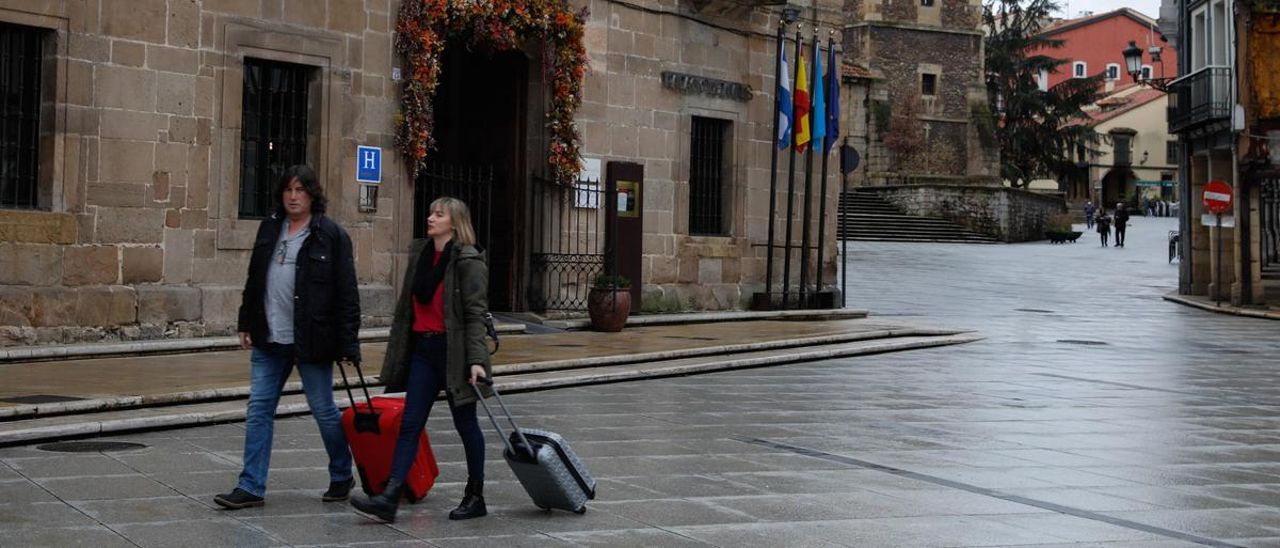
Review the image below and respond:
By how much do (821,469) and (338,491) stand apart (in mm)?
3074

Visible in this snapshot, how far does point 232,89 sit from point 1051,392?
904 cm

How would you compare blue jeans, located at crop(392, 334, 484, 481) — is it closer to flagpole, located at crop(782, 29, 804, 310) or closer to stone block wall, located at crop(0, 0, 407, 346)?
stone block wall, located at crop(0, 0, 407, 346)

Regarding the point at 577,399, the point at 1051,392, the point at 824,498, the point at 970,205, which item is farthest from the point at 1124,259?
the point at 824,498

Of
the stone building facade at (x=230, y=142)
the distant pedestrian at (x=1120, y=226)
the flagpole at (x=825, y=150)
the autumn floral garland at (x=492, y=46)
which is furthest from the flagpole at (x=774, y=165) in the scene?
the distant pedestrian at (x=1120, y=226)

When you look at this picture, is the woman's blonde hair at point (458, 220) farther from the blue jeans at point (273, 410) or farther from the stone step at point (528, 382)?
the stone step at point (528, 382)

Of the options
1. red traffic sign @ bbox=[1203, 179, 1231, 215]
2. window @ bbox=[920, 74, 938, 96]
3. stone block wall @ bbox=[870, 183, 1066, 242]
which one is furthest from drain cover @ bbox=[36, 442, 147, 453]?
window @ bbox=[920, 74, 938, 96]

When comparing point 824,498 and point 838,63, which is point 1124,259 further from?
point 824,498

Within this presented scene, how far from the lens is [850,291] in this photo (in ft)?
107

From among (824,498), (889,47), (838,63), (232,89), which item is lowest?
(824,498)

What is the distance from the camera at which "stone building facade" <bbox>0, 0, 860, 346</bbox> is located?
15695 millimetres

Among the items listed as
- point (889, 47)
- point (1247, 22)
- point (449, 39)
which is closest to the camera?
point (449, 39)

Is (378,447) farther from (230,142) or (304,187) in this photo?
(230,142)

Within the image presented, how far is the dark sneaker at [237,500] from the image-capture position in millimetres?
7789

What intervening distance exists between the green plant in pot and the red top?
41.1ft
